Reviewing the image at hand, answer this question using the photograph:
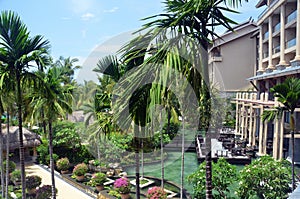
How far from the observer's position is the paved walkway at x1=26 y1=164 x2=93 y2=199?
1206 cm

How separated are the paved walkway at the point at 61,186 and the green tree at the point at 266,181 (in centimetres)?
637

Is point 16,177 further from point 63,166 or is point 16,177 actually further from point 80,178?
point 80,178

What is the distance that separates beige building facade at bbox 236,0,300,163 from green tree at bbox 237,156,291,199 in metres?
4.81

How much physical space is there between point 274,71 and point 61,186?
46.2 ft

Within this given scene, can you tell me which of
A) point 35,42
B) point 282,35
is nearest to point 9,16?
point 35,42

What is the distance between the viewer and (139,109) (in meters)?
3.56

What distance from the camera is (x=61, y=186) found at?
13.4 m

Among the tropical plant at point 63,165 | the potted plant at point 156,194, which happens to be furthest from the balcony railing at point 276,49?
the tropical plant at point 63,165

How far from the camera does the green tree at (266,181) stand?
348 inches

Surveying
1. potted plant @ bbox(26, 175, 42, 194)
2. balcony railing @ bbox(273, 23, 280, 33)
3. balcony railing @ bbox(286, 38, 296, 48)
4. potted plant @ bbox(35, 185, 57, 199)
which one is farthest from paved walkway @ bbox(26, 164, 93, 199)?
balcony railing @ bbox(273, 23, 280, 33)

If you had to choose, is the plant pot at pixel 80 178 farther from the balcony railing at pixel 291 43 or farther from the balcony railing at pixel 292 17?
the balcony railing at pixel 292 17

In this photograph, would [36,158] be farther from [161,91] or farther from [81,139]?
[161,91]

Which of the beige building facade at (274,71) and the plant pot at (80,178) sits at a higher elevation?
the beige building facade at (274,71)

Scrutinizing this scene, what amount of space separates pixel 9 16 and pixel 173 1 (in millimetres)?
4366
